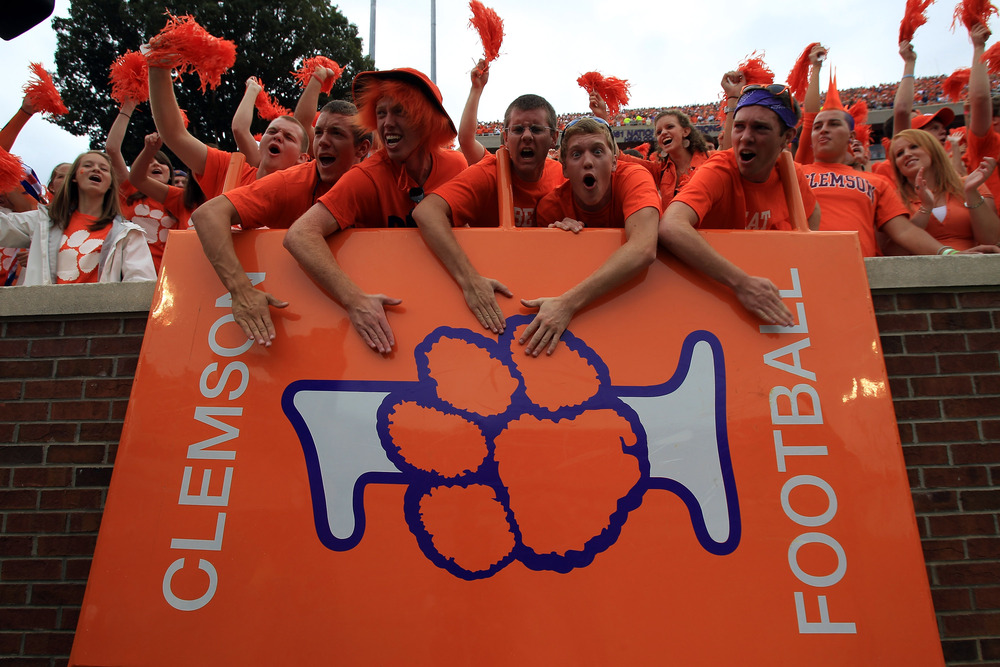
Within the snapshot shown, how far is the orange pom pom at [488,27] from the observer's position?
3021 millimetres

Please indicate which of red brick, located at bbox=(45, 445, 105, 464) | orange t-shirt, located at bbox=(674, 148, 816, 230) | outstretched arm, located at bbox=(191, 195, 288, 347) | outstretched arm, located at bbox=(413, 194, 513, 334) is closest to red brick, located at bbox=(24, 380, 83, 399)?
red brick, located at bbox=(45, 445, 105, 464)

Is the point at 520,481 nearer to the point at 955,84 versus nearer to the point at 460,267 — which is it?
the point at 460,267

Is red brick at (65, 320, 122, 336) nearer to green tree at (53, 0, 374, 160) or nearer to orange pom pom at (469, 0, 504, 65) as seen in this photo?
orange pom pom at (469, 0, 504, 65)

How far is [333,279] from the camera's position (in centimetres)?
241

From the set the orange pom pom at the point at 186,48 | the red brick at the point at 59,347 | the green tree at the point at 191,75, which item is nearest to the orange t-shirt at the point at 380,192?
the orange pom pom at the point at 186,48

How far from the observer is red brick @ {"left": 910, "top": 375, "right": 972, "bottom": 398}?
8.66ft

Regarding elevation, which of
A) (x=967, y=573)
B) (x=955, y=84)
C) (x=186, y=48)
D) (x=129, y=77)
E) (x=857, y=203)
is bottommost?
(x=967, y=573)

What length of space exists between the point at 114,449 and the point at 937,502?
3.39 metres

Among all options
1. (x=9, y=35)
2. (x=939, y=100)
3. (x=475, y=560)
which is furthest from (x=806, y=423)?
(x=939, y=100)

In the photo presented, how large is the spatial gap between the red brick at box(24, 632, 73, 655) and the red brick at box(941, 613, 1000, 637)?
337 cm

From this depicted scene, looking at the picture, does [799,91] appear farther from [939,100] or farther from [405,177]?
[939,100]

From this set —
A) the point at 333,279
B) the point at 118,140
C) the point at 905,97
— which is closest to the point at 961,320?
the point at 905,97

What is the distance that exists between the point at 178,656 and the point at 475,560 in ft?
3.16

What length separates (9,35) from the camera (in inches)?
85.4
